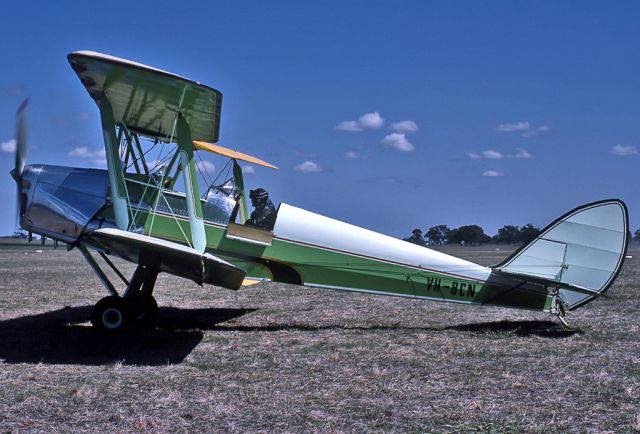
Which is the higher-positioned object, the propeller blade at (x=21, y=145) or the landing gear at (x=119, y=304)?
the propeller blade at (x=21, y=145)

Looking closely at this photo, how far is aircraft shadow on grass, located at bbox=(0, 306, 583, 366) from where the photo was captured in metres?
6.49

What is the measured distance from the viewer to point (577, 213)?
25.7 feet

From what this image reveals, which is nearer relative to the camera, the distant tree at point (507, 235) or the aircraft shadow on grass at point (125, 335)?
the aircraft shadow on grass at point (125, 335)

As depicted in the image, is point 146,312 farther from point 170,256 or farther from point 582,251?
point 582,251

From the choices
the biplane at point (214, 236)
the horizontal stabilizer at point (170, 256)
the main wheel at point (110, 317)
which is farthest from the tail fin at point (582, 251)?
the main wheel at point (110, 317)

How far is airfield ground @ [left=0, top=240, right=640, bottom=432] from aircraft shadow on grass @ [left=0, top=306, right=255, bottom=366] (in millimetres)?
21

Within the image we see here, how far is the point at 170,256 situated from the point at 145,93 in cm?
182

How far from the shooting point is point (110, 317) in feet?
24.7

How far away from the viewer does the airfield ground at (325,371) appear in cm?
436

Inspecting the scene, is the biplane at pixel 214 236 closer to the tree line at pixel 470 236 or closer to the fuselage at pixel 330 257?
the fuselage at pixel 330 257

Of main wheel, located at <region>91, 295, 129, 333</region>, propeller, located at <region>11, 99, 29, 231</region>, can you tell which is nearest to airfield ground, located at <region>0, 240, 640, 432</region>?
main wheel, located at <region>91, 295, 129, 333</region>

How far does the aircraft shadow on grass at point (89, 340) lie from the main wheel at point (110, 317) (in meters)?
0.10

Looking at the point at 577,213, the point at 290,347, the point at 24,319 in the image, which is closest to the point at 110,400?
the point at 290,347

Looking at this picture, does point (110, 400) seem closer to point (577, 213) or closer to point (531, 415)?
point (531, 415)
